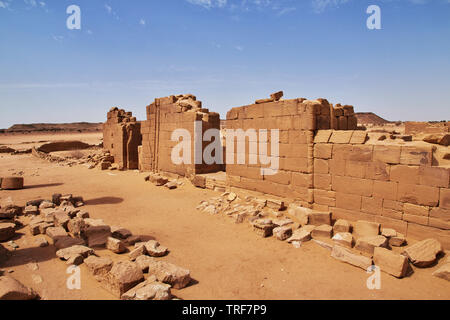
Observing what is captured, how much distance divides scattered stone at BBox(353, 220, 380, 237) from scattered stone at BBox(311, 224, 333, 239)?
1.79 ft

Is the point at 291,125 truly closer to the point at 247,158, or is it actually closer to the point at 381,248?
the point at 247,158

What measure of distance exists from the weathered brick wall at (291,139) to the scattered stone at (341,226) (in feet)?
3.41

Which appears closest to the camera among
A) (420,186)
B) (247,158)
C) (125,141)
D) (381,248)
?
Result: (381,248)

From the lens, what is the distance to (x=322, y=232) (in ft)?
19.7

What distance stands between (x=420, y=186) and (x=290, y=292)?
11.1 ft

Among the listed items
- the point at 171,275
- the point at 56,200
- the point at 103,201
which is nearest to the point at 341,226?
the point at 171,275

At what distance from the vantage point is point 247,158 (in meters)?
8.75

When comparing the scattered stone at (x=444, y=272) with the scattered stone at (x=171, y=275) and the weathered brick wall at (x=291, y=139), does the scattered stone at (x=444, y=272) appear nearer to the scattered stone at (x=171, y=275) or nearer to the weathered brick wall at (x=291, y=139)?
the weathered brick wall at (x=291, y=139)

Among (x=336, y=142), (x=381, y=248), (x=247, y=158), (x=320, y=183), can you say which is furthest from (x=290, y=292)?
(x=247, y=158)

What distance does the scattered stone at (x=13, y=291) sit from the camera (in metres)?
3.50

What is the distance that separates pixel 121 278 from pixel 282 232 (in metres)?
3.53

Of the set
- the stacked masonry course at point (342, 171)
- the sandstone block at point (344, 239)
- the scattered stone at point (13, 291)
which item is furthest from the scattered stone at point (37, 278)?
the stacked masonry course at point (342, 171)
